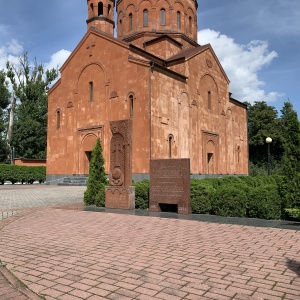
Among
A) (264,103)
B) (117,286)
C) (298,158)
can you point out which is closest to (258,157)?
(264,103)

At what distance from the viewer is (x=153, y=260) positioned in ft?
13.9

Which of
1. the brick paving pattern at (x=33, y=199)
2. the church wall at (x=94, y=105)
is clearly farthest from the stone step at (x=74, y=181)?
the brick paving pattern at (x=33, y=199)

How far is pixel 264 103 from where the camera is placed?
1741 inches

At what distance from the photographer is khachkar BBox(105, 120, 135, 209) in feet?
32.2

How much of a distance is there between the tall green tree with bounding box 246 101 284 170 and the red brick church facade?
13.7 m

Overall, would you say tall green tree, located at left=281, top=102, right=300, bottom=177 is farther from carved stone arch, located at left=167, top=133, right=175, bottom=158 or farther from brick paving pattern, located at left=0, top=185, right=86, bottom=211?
carved stone arch, located at left=167, top=133, right=175, bottom=158

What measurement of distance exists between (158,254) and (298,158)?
534 centimetres

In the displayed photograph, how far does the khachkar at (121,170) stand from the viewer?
387 inches

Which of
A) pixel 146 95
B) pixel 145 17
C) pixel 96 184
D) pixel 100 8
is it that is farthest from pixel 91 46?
pixel 96 184

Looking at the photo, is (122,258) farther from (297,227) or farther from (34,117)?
(34,117)

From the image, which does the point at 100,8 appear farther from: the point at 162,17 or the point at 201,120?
the point at 201,120

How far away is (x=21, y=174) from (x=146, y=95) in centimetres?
1468

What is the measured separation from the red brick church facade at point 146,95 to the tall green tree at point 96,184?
6924mm

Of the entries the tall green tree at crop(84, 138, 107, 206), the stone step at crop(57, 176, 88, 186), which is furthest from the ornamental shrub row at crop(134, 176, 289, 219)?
the stone step at crop(57, 176, 88, 186)
